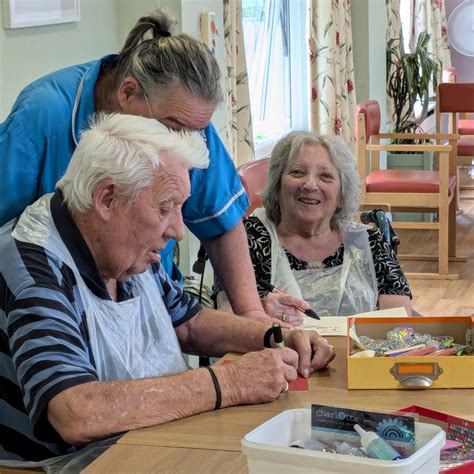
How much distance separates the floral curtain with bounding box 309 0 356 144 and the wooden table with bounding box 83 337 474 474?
3.95 metres

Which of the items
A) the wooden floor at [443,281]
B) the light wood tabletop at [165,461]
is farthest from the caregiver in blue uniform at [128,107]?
the wooden floor at [443,281]

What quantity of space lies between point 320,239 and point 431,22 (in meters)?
7.15

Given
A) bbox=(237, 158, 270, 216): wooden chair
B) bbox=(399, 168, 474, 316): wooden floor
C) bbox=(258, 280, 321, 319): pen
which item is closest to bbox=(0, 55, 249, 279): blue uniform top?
bbox=(258, 280, 321, 319): pen

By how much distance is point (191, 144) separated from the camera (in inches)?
75.6

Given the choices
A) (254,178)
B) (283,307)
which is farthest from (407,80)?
(283,307)

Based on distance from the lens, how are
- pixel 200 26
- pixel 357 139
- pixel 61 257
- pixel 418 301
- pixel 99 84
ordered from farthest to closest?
pixel 357 139, pixel 418 301, pixel 200 26, pixel 99 84, pixel 61 257

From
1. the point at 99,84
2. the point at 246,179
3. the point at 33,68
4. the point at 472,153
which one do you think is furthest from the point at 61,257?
the point at 472,153

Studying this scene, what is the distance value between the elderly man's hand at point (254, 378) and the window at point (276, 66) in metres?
3.66

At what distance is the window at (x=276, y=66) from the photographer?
18.3ft

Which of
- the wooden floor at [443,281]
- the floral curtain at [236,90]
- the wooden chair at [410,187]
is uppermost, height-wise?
the floral curtain at [236,90]

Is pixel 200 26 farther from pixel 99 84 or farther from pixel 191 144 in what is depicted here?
pixel 191 144

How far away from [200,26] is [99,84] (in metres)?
1.67

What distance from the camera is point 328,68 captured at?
5762 millimetres

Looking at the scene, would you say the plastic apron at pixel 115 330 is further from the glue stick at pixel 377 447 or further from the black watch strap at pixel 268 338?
the glue stick at pixel 377 447
